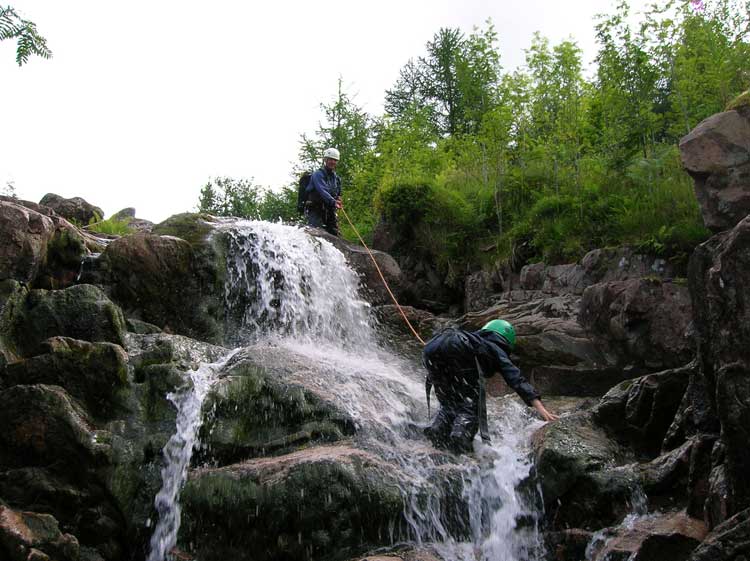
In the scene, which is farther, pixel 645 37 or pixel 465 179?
pixel 465 179

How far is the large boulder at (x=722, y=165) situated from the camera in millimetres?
9023

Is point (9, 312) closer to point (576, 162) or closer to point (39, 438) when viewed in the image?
point (39, 438)

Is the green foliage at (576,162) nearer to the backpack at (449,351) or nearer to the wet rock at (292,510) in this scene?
the backpack at (449,351)

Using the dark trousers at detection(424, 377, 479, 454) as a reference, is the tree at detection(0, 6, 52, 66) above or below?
above

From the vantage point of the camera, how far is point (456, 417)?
7.37m

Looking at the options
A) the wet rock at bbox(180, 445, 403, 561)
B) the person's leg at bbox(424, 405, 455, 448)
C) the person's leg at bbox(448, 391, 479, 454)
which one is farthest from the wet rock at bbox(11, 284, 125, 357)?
the person's leg at bbox(448, 391, 479, 454)

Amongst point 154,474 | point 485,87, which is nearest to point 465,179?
point 485,87

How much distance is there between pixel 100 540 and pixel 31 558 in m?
0.85

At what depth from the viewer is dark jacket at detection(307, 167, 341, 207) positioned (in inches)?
573

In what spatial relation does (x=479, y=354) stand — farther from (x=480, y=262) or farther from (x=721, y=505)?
(x=480, y=262)

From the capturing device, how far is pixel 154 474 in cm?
668

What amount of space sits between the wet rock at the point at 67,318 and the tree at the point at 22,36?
117 inches

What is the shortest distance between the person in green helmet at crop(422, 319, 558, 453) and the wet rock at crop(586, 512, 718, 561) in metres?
1.66

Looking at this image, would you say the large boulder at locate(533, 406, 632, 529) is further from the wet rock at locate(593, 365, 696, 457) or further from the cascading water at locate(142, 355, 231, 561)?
the cascading water at locate(142, 355, 231, 561)
